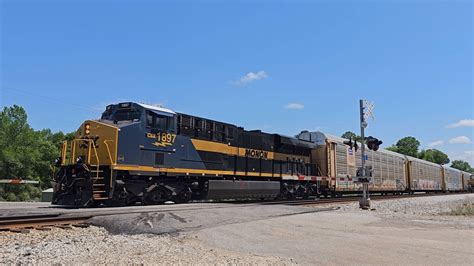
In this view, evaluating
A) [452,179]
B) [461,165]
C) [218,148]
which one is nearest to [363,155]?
[218,148]

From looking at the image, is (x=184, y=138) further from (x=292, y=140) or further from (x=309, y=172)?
(x=309, y=172)

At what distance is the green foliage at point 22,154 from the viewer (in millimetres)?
40981

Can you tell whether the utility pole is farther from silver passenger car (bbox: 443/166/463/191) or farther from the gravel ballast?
silver passenger car (bbox: 443/166/463/191)

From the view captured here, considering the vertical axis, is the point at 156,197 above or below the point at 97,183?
below

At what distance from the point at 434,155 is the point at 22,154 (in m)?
Result: 128

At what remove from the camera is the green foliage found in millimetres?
40981

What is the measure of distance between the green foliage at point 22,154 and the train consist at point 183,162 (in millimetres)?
24809

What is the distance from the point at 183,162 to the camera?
16375 mm

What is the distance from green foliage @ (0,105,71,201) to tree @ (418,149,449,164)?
11302 cm

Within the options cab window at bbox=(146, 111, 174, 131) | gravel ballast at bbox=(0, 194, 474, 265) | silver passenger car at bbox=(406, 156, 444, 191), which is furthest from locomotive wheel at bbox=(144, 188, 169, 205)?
silver passenger car at bbox=(406, 156, 444, 191)

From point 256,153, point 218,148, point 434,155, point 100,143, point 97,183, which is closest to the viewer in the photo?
point 97,183

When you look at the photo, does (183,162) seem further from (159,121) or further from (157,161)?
(159,121)

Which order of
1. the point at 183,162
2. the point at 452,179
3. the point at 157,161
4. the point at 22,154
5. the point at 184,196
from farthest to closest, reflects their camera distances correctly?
the point at 452,179
the point at 22,154
the point at 184,196
the point at 183,162
the point at 157,161

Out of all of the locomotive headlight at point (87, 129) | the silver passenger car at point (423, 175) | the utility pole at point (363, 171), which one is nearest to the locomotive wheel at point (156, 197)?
the locomotive headlight at point (87, 129)
